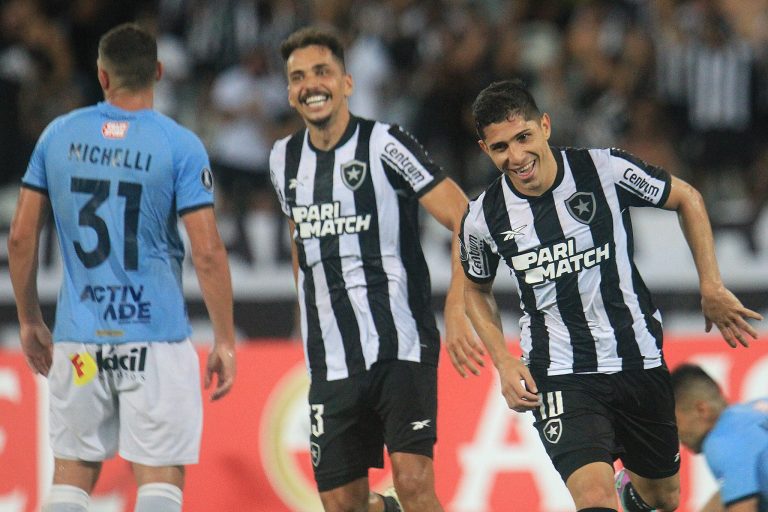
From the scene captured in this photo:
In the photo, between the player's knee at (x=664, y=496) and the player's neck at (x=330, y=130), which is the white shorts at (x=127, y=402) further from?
the player's knee at (x=664, y=496)

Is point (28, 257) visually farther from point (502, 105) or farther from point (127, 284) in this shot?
point (502, 105)

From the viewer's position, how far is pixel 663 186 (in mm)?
5090

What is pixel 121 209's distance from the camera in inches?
200

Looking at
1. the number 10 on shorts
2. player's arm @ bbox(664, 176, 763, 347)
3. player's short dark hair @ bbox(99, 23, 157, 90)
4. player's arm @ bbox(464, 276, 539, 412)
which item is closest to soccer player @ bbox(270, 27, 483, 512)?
player's arm @ bbox(464, 276, 539, 412)

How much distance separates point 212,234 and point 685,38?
6987 millimetres

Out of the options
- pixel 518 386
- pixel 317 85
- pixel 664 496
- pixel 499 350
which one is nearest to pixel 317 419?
Answer: pixel 499 350

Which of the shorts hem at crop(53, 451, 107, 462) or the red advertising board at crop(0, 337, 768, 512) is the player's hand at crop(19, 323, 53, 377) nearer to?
the shorts hem at crop(53, 451, 107, 462)

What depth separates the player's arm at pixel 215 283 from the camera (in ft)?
16.8

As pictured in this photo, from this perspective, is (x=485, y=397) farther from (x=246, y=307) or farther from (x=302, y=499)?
(x=246, y=307)

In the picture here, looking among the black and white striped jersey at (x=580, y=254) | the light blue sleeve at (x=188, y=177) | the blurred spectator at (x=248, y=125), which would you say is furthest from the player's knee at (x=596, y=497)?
the blurred spectator at (x=248, y=125)

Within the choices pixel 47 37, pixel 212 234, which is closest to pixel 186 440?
pixel 212 234

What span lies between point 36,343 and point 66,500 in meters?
0.70

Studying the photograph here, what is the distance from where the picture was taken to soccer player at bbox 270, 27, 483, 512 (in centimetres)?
547

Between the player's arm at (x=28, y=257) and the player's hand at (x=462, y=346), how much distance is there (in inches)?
68.3
